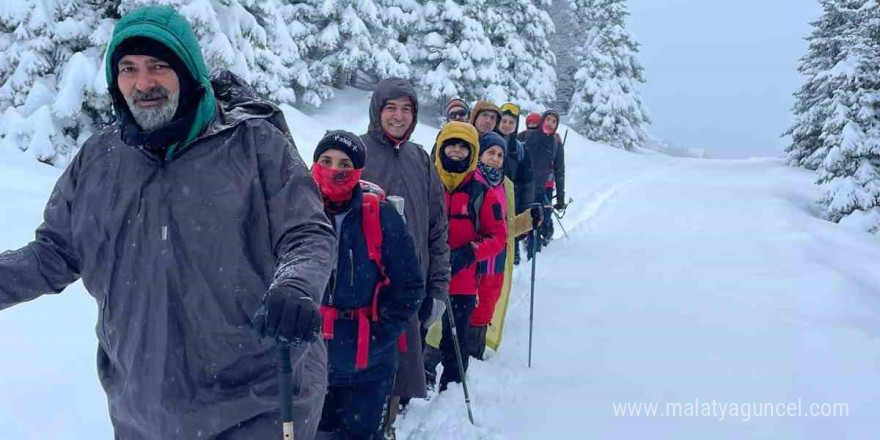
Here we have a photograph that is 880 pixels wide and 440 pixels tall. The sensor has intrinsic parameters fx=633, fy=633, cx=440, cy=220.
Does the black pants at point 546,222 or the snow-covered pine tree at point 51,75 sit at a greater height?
the snow-covered pine tree at point 51,75

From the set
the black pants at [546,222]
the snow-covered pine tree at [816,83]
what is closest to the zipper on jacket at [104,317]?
the black pants at [546,222]

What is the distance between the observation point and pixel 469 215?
16.6ft

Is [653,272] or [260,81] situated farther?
[260,81]

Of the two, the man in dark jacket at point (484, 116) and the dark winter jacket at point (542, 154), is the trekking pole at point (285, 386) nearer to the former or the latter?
the man in dark jacket at point (484, 116)

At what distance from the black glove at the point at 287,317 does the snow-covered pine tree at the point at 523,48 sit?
83.5 feet

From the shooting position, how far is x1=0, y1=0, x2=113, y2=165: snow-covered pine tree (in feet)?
38.3

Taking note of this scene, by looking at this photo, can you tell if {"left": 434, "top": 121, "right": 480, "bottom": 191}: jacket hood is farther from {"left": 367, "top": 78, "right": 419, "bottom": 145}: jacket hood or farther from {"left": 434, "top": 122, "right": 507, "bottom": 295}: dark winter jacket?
{"left": 367, "top": 78, "right": 419, "bottom": 145}: jacket hood

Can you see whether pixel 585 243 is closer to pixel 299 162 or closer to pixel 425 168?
pixel 425 168

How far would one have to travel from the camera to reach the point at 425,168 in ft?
14.3

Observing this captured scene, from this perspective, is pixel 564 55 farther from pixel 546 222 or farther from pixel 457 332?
pixel 457 332

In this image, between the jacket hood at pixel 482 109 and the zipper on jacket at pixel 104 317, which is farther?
the jacket hood at pixel 482 109

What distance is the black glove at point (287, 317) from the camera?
1.69 meters

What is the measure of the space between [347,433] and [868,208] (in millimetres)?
20721

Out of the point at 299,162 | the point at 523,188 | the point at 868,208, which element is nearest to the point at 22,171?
→ the point at 523,188
